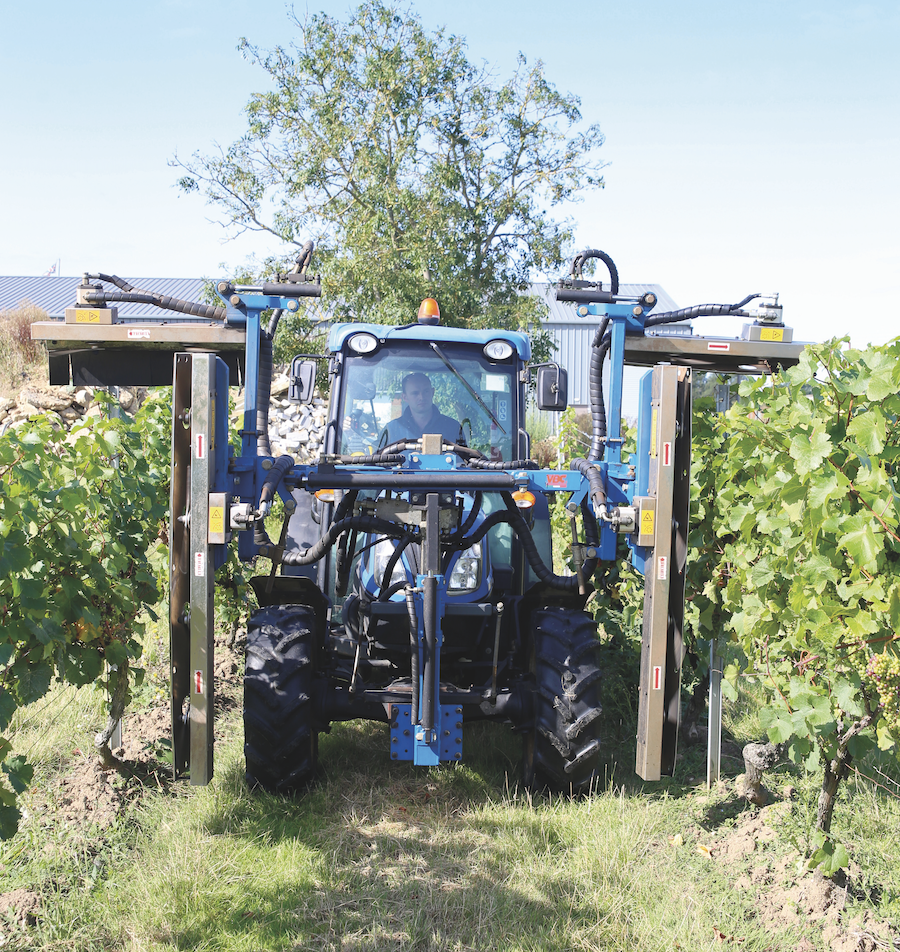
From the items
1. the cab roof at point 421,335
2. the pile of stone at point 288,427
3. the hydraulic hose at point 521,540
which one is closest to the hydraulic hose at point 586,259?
the cab roof at point 421,335

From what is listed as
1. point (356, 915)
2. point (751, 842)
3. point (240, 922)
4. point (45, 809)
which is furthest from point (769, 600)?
point (45, 809)

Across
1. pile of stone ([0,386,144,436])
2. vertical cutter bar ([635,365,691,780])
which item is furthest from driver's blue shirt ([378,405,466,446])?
pile of stone ([0,386,144,436])

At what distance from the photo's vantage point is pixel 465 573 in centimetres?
464

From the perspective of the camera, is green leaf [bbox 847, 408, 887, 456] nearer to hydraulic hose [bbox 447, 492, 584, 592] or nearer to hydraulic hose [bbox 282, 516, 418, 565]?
hydraulic hose [bbox 447, 492, 584, 592]

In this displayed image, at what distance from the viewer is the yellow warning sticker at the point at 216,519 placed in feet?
12.4

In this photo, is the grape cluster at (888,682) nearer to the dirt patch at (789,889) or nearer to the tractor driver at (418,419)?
the dirt patch at (789,889)

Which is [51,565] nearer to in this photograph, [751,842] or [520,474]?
[520,474]

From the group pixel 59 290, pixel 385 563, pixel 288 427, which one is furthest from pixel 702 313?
pixel 59 290

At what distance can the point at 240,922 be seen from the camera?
335 centimetres

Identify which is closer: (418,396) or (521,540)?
(521,540)

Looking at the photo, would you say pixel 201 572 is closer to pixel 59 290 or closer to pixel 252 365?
pixel 252 365

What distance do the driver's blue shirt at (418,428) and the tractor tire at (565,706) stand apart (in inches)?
51.8

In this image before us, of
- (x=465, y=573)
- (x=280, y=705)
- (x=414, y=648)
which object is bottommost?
(x=280, y=705)

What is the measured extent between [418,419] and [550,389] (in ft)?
2.61
